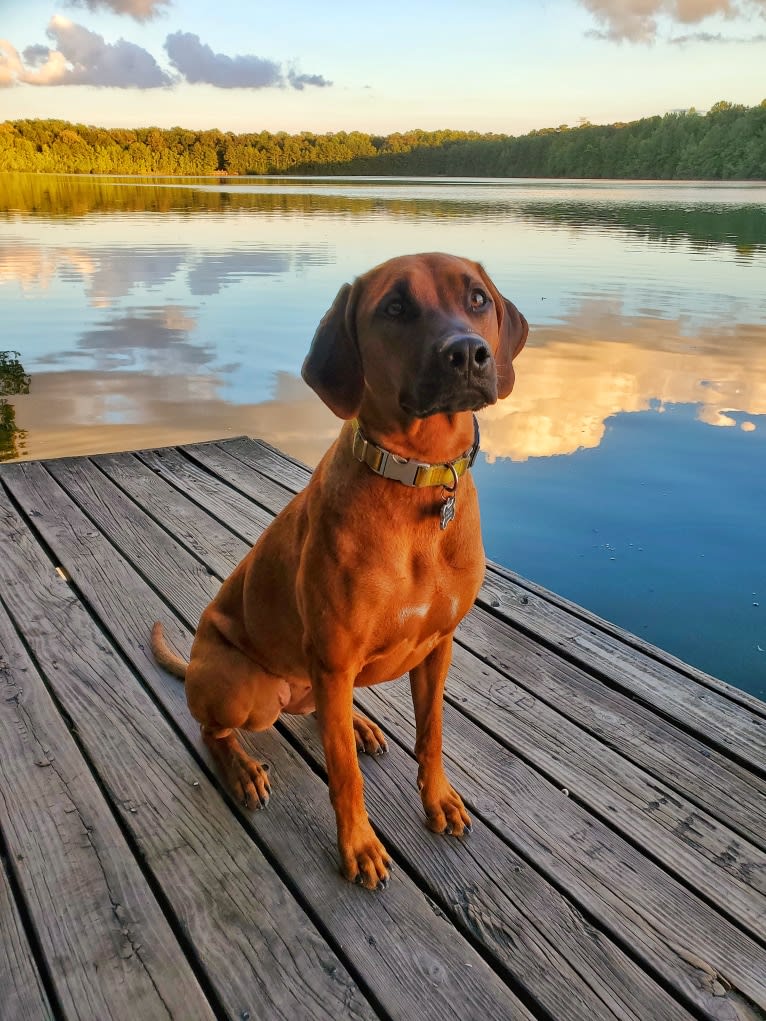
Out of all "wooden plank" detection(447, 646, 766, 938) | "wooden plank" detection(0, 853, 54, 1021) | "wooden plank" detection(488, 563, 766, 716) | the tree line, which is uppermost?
"wooden plank" detection(0, 853, 54, 1021)

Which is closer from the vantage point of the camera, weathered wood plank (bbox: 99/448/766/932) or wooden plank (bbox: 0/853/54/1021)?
wooden plank (bbox: 0/853/54/1021)

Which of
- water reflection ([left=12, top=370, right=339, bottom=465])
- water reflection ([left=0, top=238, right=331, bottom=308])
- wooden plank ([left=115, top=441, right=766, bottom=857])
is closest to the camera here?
wooden plank ([left=115, top=441, right=766, bottom=857])

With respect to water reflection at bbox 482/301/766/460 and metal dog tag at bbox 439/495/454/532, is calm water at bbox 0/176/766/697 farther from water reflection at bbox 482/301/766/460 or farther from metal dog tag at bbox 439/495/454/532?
metal dog tag at bbox 439/495/454/532

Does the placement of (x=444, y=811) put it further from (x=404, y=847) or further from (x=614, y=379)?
(x=614, y=379)

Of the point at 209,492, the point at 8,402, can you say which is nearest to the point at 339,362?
the point at 209,492

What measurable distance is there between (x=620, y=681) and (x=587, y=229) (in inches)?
1021

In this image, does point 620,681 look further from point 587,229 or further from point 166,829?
point 587,229

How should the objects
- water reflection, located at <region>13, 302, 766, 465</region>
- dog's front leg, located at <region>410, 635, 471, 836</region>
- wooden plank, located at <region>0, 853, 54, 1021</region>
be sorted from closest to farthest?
wooden plank, located at <region>0, 853, 54, 1021</region>, dog's front leg, located at <region>410, 635, 471, 836</region>, water reflection, located at <region>13, 302, 766, 465</region>

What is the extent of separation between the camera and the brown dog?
5.87ft

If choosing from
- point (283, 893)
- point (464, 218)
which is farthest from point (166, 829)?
point (464, 218)

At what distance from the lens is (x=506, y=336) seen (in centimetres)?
205

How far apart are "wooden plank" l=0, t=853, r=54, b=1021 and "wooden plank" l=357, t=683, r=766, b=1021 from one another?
1.18 m

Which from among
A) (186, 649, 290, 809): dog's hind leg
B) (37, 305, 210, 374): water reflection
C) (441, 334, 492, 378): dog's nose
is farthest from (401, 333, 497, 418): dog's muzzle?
(37, 305, 210, 374): water reflection

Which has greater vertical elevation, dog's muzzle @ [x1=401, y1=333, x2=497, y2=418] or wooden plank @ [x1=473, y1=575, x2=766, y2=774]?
dog's muzzle @ [x1=401, y1=333, x2=497, y2=418]
